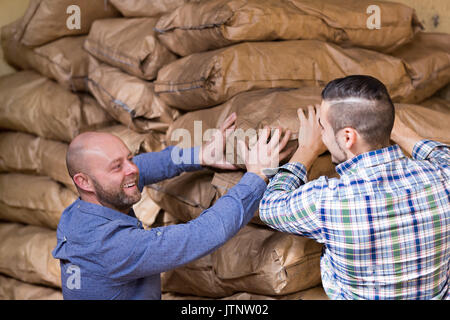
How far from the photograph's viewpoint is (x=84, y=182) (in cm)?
152

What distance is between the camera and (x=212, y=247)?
1375 millimetres

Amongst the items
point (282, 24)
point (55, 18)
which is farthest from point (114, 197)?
point (55, 18)

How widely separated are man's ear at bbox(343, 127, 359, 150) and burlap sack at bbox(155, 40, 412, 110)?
1.99ft

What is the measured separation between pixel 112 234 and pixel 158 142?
2.77 feet

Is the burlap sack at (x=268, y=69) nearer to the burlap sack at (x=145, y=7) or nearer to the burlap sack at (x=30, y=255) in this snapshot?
the burlap sack at (x=145, y=7)

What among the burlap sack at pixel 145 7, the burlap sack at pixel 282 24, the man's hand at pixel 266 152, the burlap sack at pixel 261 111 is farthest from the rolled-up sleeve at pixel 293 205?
the burlap sack at pixel 145 7

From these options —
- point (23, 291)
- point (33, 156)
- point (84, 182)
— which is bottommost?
point (23, 291)

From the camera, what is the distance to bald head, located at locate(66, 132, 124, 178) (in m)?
1.52

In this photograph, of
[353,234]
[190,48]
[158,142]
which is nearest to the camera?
[353,234]

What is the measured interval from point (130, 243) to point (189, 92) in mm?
676

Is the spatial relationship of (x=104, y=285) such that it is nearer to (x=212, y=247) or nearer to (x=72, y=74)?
(x=212, y=247)

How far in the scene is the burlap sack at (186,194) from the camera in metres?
1.80

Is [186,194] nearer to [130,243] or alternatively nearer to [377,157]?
[130,243]
